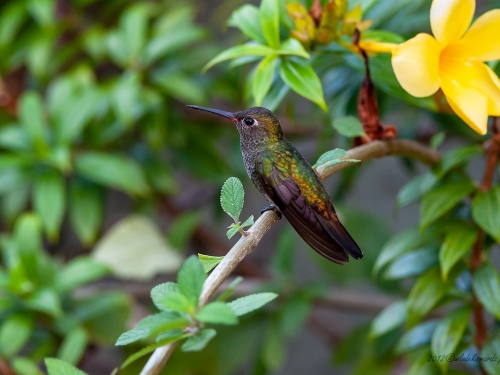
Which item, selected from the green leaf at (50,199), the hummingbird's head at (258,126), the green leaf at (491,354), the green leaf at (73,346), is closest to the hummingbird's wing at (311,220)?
the hummingbird's head at (258,126)

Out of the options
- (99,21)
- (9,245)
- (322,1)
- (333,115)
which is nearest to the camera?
(322,1)

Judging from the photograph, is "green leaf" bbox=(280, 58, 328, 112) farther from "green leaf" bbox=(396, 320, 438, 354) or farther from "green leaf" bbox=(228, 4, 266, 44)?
"green leaf" bbox=(396, 320, 438, 354)

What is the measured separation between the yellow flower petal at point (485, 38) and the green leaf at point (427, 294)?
51cm

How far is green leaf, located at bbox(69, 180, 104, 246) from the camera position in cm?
210

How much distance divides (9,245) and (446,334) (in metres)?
1.42

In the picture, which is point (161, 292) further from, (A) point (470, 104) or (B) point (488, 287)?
(B) point (488, 287)

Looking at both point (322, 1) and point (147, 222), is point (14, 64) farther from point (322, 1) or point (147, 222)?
point (322, 1)

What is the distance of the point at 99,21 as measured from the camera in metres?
2.54

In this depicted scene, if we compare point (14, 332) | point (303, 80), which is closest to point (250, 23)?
point (303, 80)

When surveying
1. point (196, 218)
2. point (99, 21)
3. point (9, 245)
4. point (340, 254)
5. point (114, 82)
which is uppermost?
point (99, 21)

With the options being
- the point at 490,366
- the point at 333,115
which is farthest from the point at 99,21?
the point at 490,366

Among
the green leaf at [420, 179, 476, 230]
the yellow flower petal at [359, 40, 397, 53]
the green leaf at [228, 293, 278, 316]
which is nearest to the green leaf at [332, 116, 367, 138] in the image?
the yellow flower petal at [359, 40, 397, 53]

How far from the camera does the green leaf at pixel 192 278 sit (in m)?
0.70

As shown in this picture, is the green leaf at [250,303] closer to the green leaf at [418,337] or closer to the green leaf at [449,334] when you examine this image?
the green leaf at [449,334]
